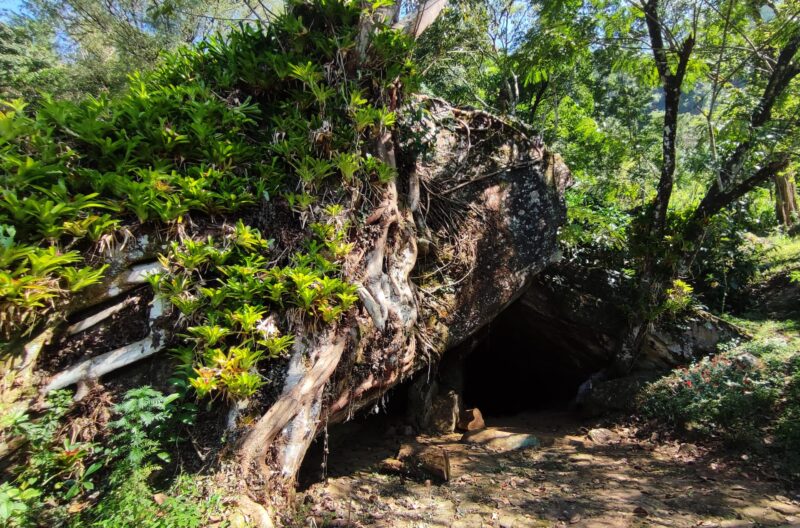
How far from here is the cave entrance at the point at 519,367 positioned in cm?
712

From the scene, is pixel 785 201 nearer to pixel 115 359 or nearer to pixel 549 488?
pixel 549 488

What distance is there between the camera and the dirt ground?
333cm

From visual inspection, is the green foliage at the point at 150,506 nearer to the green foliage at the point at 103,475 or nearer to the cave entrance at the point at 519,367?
the green foliage at the point at 103,475

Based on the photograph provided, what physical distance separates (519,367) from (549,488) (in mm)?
4903

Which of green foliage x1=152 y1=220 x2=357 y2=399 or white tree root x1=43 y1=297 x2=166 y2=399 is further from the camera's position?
green foliage x1=152 y1=220 x2=357 y2=399

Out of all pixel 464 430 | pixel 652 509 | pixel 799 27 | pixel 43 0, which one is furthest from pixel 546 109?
pixel 43 0

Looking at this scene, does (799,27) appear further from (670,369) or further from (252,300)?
(252,300)

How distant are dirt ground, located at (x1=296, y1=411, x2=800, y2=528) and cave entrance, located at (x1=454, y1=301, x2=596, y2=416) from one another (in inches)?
76.4

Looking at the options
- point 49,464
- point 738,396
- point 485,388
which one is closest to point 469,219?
point 738,396

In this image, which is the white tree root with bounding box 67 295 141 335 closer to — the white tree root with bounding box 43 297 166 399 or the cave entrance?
the white tree root with bounding box 43 297 166 399

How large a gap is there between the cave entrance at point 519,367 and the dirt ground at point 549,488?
194cm

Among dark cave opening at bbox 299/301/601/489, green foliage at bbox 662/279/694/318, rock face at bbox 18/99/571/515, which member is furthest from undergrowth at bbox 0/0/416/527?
green foliage at bbox 662/279/694/318

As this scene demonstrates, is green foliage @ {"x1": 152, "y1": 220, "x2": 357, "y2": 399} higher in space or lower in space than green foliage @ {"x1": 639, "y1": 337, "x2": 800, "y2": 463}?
higher

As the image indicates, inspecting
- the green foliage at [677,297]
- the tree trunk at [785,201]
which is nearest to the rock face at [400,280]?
the green foliage at [677,297]
